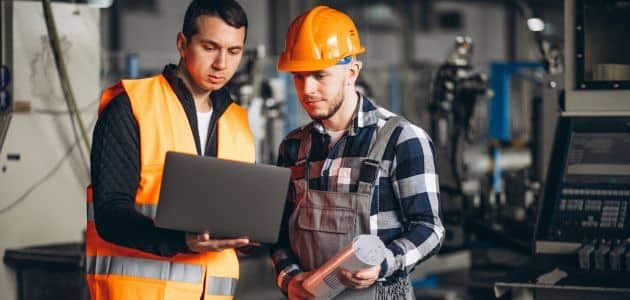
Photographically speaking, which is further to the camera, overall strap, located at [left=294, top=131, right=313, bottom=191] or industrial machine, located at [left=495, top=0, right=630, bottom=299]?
industrial machine, located at [left=495, top=0, right=630, bottom=299]

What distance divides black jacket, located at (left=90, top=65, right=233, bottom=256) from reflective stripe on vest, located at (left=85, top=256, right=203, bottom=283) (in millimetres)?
116

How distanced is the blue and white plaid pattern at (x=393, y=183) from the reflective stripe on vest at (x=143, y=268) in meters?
0.28

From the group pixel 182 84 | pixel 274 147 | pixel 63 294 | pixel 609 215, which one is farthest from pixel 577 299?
pixel 274 147

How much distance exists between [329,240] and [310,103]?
0.38 m

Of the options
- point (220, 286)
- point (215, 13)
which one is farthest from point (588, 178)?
point (215, 13)

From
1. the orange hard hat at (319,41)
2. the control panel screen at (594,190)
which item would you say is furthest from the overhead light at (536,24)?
the orange hard hat at (319,41)

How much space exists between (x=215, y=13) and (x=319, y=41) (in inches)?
11.9

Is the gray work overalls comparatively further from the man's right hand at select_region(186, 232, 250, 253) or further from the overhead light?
the overhead light

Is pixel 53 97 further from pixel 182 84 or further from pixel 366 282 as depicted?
pixel 366 282

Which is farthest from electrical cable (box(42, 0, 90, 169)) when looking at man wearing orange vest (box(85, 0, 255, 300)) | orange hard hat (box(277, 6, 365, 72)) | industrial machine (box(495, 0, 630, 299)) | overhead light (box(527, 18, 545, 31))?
overhead light (box(527, 18, 545, 31))

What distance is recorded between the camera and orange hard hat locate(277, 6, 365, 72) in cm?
286

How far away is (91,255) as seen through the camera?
114 inches

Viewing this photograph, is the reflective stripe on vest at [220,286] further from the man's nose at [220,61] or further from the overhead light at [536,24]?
the overhead light at [536,24]

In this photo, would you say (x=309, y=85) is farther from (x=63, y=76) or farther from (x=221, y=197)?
(x=63, y=76)
